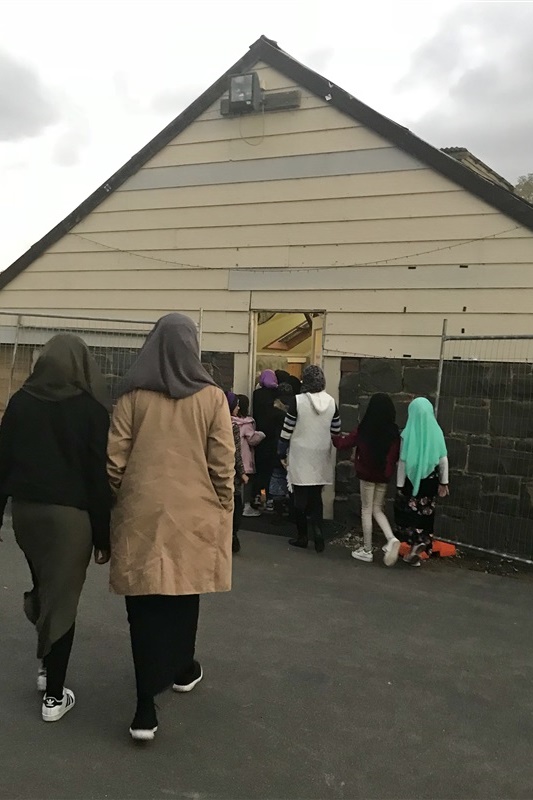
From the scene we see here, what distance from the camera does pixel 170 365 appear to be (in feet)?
10.1

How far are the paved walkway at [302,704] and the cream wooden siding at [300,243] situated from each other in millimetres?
3015

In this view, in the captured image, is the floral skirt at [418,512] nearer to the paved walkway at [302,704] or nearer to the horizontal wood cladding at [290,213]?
the paved walkway at [302,704]

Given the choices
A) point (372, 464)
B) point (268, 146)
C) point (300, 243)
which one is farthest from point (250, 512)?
point (268, 146)

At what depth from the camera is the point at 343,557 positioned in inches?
249

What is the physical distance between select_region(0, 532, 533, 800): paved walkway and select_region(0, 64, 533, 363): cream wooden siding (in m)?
3.02

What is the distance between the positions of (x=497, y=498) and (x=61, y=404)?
4650mm

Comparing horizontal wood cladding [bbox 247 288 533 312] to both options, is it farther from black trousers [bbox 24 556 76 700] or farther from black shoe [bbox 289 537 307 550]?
black trousers [bbox 24 556 76 700]

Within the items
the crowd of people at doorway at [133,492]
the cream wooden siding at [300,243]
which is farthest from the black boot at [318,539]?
the crowd of people at doorway at [133,492]

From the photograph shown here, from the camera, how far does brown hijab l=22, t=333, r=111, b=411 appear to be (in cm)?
311

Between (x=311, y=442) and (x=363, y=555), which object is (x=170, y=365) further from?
(x=363, y=555)

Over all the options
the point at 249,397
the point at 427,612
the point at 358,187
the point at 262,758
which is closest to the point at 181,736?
the point at 262,758

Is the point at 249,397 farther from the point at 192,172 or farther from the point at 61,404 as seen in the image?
the point at 61,404

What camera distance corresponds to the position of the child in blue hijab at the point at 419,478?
598 cm

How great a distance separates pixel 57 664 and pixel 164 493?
1023 millimetres
